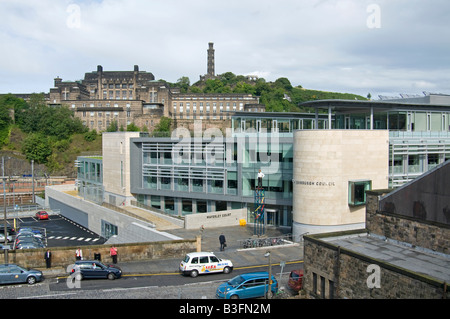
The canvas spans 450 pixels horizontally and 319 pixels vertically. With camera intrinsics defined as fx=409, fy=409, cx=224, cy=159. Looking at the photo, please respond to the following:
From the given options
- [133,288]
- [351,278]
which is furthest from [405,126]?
[133,288]

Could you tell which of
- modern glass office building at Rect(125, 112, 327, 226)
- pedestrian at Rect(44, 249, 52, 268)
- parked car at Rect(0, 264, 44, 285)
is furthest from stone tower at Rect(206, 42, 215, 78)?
parked car at Rect(0, 264, 44, 285)

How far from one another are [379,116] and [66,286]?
30.4 meters

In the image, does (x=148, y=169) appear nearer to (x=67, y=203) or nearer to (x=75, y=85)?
(x=67, y=203)

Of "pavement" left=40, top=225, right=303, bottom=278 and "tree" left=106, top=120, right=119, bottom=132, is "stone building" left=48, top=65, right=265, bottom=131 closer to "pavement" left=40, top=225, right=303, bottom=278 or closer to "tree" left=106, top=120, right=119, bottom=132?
"tree" left=106, top=120, right=119, bottom=132

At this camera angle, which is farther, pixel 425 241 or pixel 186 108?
pixel 186 108

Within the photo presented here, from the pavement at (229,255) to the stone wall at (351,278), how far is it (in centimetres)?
721

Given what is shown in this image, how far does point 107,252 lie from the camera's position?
84.9ft

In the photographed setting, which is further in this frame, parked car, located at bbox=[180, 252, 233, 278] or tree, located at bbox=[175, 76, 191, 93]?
tree, located at bbox=[175, 76, 191, 93]

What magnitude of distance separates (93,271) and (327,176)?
Answer: 57.2 ft

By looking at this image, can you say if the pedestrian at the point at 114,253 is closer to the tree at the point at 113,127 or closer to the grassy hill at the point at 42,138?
the grassy hill at the point at 42,138

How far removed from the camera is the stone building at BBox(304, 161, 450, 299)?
46.9 feet

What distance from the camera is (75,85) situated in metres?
104

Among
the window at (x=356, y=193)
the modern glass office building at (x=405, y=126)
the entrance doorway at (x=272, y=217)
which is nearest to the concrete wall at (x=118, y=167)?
the entrance doorway at (x=272, y=217)
